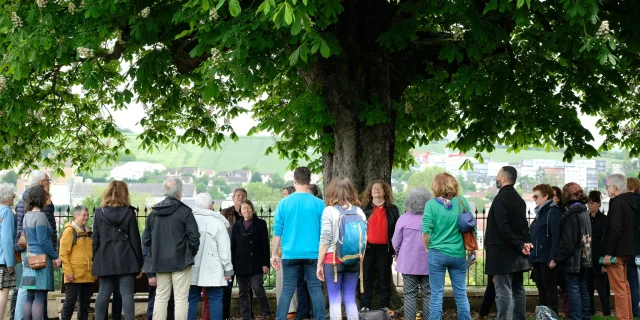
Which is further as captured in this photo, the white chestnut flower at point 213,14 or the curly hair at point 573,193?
the curly hair at point 573,193

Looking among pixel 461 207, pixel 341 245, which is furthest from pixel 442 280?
pixel 341 245

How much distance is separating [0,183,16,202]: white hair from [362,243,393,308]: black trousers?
4.33m

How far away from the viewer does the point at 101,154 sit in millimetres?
19391

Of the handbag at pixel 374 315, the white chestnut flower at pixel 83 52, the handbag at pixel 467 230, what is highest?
the white chestnut flower at pixel 83 52

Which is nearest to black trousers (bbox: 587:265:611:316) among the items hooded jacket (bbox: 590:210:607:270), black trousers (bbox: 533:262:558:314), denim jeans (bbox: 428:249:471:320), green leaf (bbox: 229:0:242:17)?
hooded jacket (bbox: 590:210:607:270)

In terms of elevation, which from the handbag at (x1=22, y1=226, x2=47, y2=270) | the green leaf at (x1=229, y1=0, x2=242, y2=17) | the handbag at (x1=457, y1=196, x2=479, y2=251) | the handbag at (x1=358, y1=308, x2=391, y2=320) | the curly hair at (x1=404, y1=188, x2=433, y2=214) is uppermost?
the green leaf at (x1=229, y1=0, x2=242, y2=17)

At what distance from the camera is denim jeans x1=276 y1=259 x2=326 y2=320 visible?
915cm

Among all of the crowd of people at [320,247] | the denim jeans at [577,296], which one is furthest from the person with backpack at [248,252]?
the denim jeans at [577,296]

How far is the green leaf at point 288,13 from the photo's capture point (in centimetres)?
782

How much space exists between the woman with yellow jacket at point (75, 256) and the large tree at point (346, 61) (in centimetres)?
182

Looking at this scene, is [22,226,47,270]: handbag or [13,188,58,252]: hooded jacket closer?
[22,226,47,270]: handbag

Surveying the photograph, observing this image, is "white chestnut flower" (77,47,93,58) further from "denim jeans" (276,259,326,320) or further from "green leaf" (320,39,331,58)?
"denim jeans" (276,259,326,320)

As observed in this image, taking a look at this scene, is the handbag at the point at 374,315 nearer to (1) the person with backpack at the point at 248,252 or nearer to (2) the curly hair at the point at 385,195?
(2) the curly hair at the point at 385,195

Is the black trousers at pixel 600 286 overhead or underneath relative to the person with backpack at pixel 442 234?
underneath
